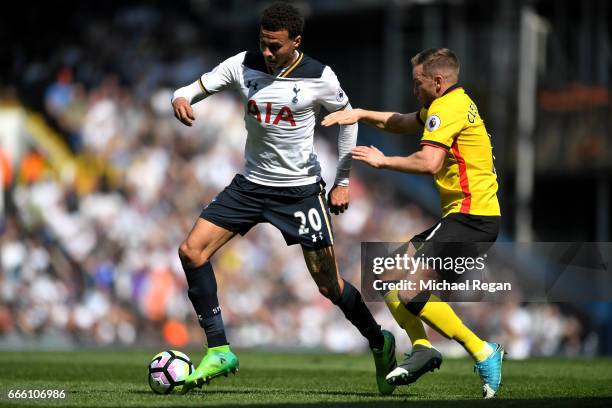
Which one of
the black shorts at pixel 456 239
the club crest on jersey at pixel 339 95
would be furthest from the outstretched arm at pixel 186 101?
the black shorts at pixel 456 239

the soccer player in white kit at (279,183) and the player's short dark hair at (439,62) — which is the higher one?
the player's short dark hair at (439,62)

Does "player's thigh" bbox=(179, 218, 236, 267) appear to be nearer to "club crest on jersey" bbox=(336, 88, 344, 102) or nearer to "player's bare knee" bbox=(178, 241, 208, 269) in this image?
"player's bare knee" bbox=(178, 241, 208, 269)

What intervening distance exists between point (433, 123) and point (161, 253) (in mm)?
13162

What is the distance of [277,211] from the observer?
8.43 metres

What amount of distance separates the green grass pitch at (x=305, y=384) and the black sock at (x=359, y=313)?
0.39 metres

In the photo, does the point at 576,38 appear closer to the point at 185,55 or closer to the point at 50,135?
the point at 185,55

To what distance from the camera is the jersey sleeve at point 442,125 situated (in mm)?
7566

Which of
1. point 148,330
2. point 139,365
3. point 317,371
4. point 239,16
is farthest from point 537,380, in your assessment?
point 239,16

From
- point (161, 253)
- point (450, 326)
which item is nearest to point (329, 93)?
point (450, 326)

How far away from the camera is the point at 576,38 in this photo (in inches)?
1043

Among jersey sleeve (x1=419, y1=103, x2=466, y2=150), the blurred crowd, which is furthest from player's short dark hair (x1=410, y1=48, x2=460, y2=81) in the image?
the blurred crowd

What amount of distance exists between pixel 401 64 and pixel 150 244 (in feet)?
33.3

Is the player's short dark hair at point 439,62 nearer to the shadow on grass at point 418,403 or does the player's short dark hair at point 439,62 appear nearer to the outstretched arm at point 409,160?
the outstretched arm at point 409,160

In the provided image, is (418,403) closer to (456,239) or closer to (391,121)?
(456,239)
